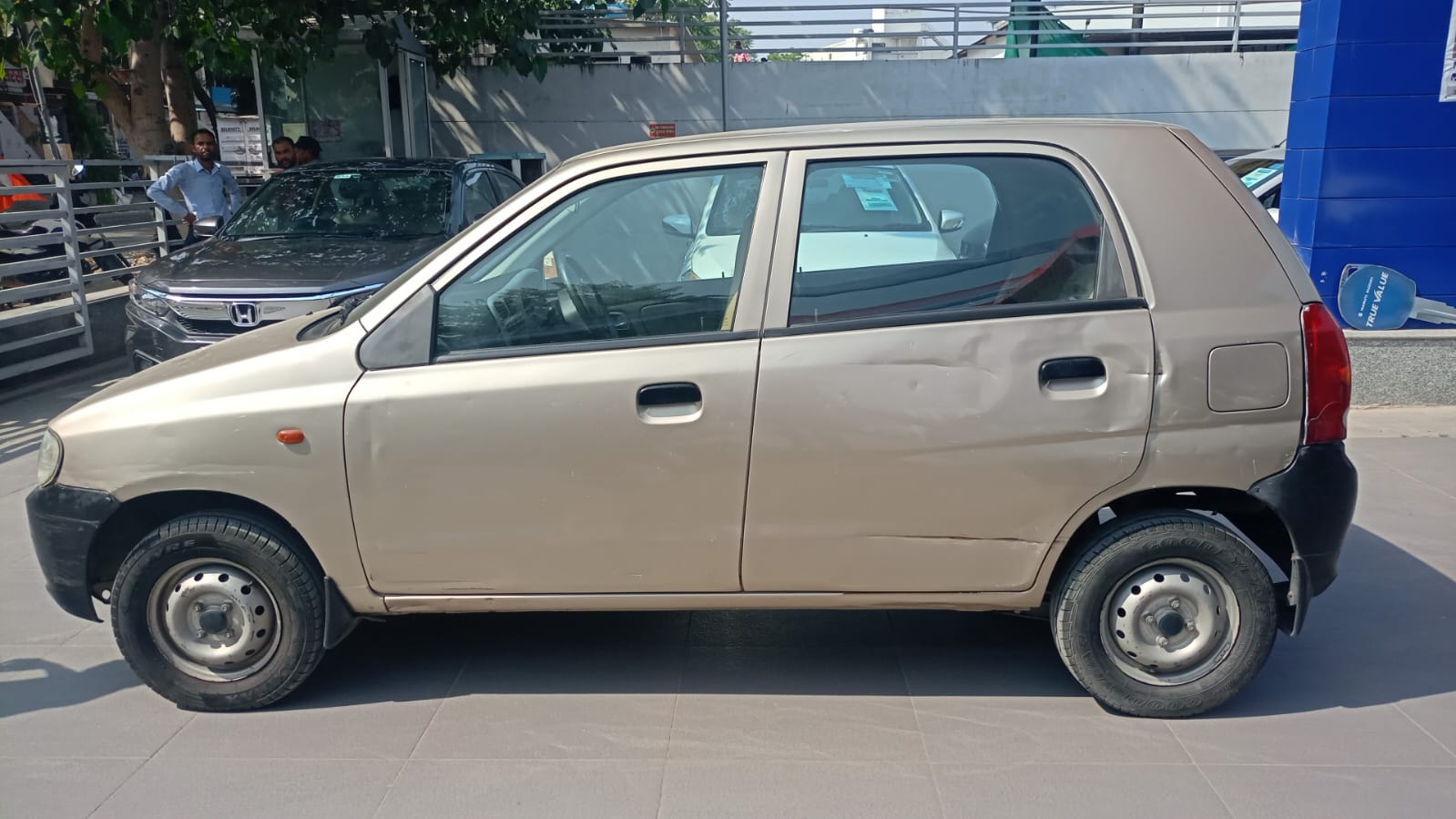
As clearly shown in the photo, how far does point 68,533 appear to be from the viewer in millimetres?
3699

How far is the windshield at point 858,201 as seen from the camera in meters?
3.59

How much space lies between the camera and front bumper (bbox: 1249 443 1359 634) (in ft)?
11.3

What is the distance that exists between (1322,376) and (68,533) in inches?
156

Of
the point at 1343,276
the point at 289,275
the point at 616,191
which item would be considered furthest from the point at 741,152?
the point at 1343,276

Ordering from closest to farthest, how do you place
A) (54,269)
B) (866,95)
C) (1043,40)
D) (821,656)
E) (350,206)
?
(821,656), (350,206), (54,269), (866,95), (1043,40)

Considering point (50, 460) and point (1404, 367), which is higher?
point (50, 460)

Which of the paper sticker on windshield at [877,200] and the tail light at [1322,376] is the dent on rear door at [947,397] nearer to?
the paper sticker on windshield at [877,200]

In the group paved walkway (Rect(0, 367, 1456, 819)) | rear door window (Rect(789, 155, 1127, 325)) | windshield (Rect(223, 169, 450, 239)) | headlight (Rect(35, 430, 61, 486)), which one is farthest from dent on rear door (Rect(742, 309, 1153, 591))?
windshield (Rect(223, 169, 450, 239))

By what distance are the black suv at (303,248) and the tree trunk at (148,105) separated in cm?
408

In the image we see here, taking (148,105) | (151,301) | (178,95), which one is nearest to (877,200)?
(151,301)

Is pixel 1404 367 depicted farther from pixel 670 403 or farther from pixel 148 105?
pixel 148 105

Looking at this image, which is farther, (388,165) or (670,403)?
(388,165)

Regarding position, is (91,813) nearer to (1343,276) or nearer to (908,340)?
(908,340)

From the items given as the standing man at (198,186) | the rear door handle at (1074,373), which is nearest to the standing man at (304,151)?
the standing man at (198,186)
